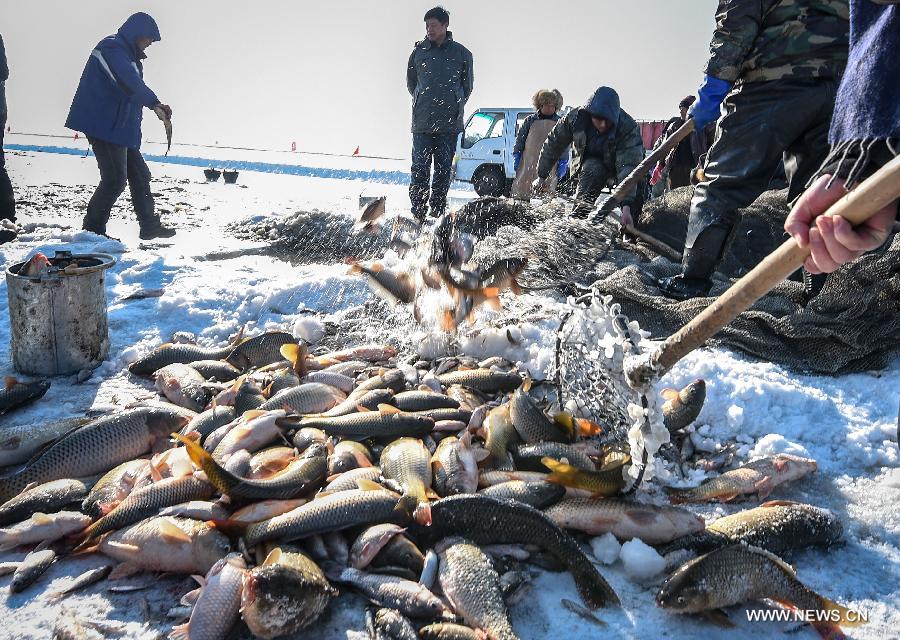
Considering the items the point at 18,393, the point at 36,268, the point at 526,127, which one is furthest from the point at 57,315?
the point at 526,127

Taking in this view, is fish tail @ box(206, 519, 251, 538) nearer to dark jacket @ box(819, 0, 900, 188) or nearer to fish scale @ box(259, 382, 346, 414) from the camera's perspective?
fish scale @ box(259, 382, 346, 414)

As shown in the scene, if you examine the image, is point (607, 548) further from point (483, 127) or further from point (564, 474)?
point (483, 127)

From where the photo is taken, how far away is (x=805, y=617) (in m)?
2.09

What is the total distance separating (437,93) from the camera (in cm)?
806

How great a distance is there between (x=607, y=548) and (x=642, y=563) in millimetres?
155

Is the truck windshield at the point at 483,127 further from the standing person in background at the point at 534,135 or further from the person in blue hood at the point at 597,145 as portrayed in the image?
the person in blue hood at the point at 597,145

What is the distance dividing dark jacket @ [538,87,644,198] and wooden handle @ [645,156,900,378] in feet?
18.8

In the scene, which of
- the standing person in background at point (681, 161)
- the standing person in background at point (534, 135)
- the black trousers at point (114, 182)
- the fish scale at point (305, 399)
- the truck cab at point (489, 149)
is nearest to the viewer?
the fish scale at point (305, 399)

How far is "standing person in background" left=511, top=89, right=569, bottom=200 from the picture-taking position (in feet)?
30.1

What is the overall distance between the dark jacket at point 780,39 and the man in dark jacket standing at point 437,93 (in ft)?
14.5

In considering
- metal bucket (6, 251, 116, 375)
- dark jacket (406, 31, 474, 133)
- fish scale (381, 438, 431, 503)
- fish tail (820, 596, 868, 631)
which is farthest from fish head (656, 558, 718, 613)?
dark jacket (406, 31, 474, 133)

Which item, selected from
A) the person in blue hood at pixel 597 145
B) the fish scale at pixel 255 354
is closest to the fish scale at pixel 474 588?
the fish scale at pixel 255 354

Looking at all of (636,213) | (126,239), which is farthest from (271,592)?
(126,239)

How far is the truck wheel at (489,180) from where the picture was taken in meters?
15.2
